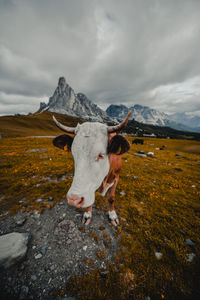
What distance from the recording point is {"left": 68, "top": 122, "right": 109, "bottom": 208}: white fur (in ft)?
8.23

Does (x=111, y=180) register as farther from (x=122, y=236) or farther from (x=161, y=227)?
(x=161, y=227)

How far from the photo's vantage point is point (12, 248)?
3.02m

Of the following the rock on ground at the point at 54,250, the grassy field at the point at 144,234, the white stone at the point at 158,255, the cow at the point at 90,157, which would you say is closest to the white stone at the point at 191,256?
the grassy field at the point at 144,234

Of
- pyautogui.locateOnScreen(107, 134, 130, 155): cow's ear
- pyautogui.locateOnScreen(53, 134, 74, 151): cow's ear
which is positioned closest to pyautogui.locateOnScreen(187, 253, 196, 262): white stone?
pyautogui.locateOnScreen(107, 134, 130, 155): cow's ear

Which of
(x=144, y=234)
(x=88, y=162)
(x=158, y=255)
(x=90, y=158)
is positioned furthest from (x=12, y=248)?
(x=158, y=255)

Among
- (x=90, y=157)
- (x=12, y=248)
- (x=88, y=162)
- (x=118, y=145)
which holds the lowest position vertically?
(x=12, y=248)

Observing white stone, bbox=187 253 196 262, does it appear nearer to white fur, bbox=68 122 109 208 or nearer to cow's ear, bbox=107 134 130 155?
white fur, bbox=68 122 109 208

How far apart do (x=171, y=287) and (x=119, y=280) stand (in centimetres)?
125

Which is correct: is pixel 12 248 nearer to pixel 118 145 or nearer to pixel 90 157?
pixel 90 157

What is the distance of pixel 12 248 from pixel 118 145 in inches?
168

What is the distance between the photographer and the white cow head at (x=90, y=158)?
2465 mm

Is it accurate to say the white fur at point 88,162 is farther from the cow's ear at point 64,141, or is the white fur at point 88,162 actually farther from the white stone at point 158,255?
the white stone at point 158,255

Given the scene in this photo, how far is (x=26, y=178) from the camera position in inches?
297

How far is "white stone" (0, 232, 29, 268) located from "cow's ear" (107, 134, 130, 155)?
3791 millimetres
